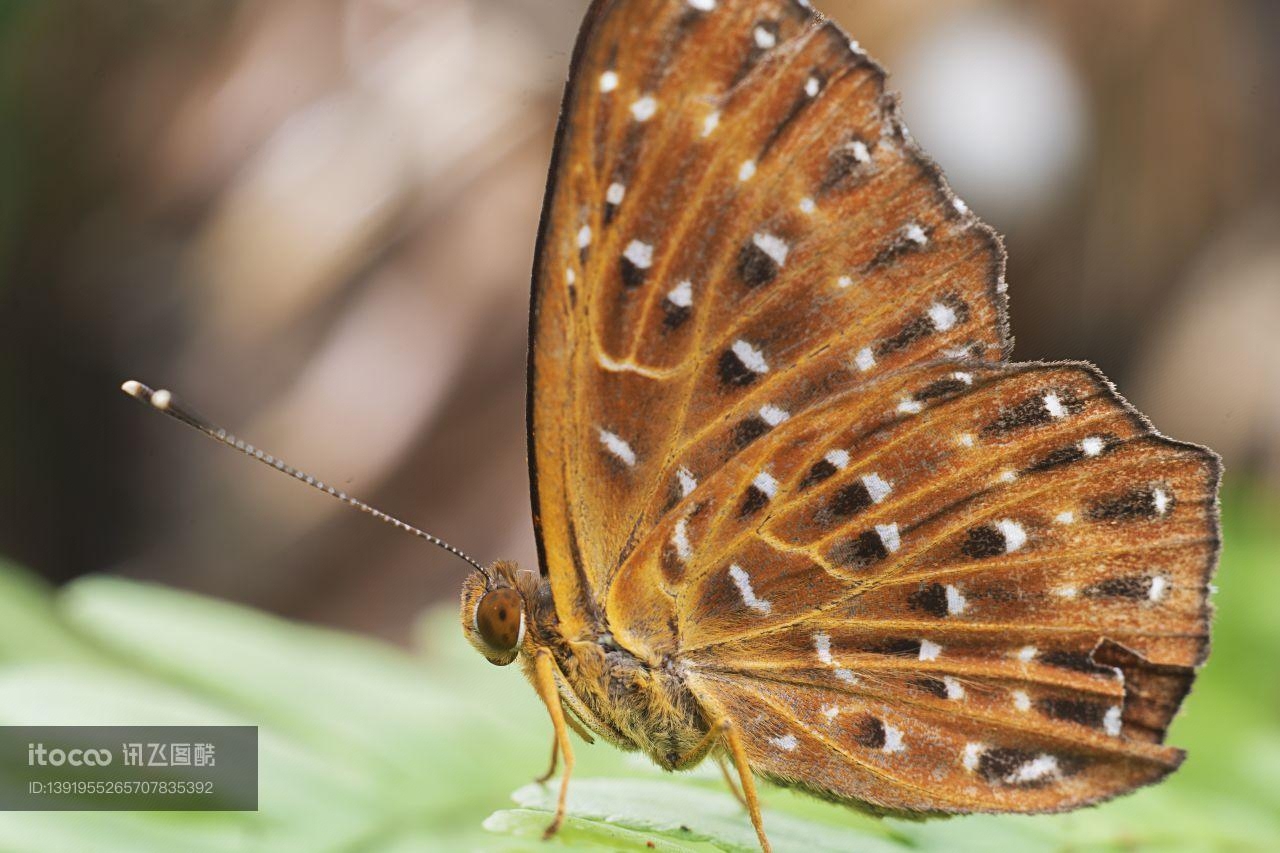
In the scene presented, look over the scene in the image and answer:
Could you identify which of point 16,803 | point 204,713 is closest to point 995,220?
point 204,713

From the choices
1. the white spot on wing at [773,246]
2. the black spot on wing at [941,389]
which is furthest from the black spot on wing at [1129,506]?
the white spot on wing at [773,246]

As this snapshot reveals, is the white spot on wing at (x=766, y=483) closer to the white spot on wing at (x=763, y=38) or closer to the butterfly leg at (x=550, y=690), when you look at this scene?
the butterfly leg at (x=550, y=690)

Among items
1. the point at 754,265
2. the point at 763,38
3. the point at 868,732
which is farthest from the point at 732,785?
the point at 763,38

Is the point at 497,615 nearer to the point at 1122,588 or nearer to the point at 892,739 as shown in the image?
the point at 892,739

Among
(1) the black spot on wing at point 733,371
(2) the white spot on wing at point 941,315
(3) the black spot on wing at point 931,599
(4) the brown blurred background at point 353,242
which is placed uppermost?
(4) the brown blurred background at point 353,242

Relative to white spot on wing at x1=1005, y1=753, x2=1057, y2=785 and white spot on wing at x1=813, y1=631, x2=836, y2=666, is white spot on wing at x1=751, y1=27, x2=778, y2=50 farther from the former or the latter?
white spot on wing at x1=1005, y1=753, x2=1057, y2=785
